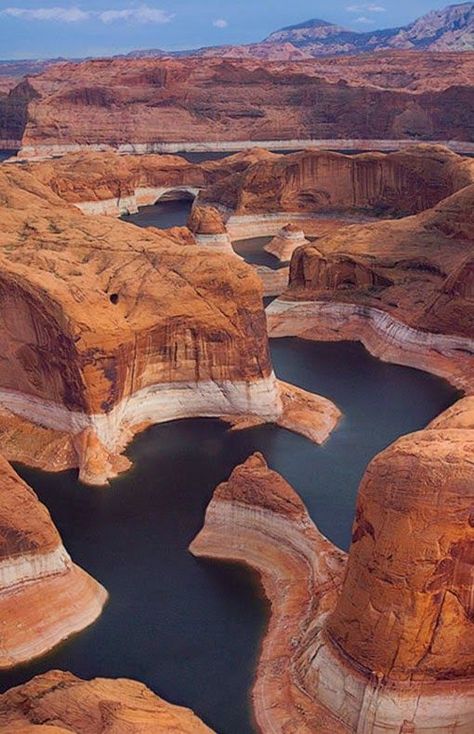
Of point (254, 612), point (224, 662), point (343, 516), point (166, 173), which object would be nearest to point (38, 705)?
point (224, 662)

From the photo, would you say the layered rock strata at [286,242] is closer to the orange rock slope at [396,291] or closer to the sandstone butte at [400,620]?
the orange rock slope at [396,291]

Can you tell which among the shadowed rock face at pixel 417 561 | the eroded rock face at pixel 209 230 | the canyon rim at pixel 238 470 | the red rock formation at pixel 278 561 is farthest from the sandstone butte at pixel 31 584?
the eroded rock face at pixel 209 230

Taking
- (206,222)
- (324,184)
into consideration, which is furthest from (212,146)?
(206,222)

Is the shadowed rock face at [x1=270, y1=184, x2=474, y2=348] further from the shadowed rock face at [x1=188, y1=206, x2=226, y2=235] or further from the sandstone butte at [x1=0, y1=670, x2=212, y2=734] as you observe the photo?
the sandstone butte at [x1=0, y1=670, x2=212, y2=734]

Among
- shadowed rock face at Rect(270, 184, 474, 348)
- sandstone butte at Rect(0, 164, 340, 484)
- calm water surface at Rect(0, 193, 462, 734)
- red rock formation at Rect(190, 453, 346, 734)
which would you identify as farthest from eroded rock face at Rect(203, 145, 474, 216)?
red rock formation at Rect(190, 453, 346, 734)

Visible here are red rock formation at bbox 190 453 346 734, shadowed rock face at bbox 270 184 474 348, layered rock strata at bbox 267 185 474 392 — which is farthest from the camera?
shadowed rock face at bbox 270 184 474 348

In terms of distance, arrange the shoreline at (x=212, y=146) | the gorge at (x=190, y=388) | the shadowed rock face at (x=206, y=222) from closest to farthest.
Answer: the gorge at (x=190, y=388), the shadowed rock face at (x=206, y=222), the shoreline at (x=212, y=146)
